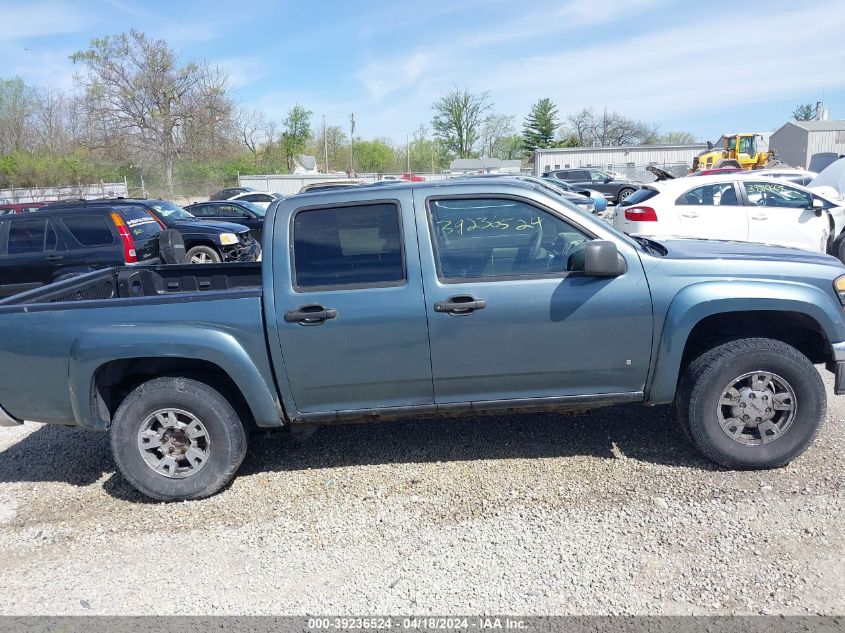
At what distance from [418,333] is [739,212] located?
308 inches

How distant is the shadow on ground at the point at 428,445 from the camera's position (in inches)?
173

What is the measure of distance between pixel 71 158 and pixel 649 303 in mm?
54315

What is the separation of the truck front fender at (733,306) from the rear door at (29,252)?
8826mm

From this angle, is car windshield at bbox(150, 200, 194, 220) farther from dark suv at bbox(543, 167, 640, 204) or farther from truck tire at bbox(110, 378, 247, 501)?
dark suv at bbox(543, 167, 640, 204)

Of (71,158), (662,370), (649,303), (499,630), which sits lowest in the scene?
(499,630)

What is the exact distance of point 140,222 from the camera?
1018 centimetres

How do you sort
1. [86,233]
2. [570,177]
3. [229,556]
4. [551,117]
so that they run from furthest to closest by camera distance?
[551,117], [570,177], [86,233], [229,556]

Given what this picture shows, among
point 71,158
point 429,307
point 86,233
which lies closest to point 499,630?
point 429,307

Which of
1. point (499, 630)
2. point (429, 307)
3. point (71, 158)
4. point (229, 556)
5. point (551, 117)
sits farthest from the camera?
point (551, 117)

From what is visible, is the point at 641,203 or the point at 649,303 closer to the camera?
the point at 649,303

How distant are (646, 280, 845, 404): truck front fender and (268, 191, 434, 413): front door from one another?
144cm

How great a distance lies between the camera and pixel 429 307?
3.75m

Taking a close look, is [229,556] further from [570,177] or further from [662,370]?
[570,177]

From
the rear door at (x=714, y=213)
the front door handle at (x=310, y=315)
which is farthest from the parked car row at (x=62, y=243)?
the rear door at (x=714, y=213)
